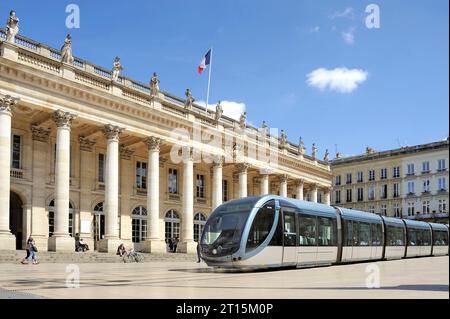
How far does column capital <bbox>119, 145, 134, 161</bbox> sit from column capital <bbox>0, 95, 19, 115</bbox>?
11.9 meters

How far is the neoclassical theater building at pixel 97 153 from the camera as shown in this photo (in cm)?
2860

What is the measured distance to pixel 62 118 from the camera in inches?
1171

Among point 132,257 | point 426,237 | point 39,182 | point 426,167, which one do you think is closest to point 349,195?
point 426,167

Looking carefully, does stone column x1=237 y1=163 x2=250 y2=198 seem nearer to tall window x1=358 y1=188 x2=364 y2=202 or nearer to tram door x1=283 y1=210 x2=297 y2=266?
tram door x1=283 y1=210 x2=297 y2=266

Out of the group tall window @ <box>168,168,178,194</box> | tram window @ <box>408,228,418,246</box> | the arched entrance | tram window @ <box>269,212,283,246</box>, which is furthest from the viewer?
tall window @ <box>168,168,178,194</box>

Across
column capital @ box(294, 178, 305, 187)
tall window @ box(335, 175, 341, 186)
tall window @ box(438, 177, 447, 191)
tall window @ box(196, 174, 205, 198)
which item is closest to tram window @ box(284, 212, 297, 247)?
tall window @ box(196, 174, 205, 198)

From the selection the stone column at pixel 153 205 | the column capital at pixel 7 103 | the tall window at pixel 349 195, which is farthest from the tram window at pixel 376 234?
the tall window at pixel 349 195

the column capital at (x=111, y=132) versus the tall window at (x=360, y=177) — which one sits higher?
the column capital at (x=111, y=132)

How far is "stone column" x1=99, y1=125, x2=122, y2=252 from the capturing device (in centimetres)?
3203

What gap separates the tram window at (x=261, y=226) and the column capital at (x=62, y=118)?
48.5 feet

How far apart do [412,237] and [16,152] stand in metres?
24.4

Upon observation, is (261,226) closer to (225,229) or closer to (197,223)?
(225,229)

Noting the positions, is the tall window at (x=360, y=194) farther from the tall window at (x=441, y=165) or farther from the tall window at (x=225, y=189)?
the tall window at (x=225, y=189)
